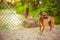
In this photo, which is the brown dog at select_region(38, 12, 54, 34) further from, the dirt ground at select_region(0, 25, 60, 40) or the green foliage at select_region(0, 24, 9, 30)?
the green foliage at select_region(0, 24, 9, 30)

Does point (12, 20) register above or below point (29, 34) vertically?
above

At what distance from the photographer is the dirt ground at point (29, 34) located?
189 cm

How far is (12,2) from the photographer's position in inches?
73.5

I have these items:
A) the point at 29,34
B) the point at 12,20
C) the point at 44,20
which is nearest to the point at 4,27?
the point at 12,20

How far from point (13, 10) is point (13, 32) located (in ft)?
0.76

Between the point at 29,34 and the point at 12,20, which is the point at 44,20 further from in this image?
the point at 12,20

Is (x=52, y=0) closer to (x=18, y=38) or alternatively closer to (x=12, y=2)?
(x=12, y=2)

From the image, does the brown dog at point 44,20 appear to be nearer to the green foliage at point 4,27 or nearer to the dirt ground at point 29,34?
the dirt ground at point 29,34

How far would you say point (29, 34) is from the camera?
6.25ft

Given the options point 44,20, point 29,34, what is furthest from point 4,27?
point 44,20

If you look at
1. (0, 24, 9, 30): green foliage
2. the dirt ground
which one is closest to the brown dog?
the dirt ground

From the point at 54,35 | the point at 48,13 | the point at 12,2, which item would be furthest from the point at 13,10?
the point at 54,35

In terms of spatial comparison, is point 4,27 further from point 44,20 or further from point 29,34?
point 44,20

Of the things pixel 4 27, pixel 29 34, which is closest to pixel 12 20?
pixel 4 27
